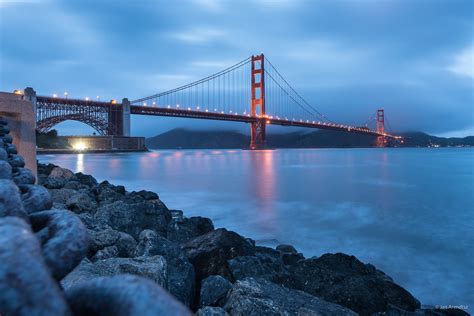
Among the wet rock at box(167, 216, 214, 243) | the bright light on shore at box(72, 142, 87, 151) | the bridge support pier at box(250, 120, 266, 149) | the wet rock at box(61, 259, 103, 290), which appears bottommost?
the wet rock at box(167, 216, 214, 243)

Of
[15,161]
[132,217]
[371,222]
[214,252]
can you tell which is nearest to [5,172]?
[15,161]

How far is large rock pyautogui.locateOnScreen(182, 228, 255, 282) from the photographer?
2.94 m

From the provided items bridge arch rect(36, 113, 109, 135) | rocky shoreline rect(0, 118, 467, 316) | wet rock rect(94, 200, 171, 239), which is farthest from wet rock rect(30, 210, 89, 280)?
bridge arch rect(36, 113, 109, 135)

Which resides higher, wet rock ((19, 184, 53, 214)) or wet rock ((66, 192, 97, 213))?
wet rock ((19, 184, 53, 214))

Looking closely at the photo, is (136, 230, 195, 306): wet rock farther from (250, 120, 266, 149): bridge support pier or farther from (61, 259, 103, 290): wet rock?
(250, 120, 266, 149): bridge support pier

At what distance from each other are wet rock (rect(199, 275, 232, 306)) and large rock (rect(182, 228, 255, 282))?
476 millimetres

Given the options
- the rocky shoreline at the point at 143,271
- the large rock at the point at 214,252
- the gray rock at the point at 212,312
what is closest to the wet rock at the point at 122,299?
the rocky shoreline at the point at 143,271

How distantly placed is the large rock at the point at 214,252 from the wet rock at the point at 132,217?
0.93 meters

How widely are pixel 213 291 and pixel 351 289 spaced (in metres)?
0.96

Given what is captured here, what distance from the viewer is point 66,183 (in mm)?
6320

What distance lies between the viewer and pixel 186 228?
4547mm

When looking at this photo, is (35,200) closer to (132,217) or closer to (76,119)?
(132,217)

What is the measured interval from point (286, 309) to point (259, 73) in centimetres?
5439

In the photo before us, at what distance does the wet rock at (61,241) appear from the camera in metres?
0.60
